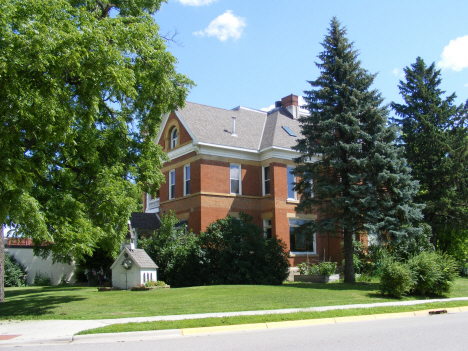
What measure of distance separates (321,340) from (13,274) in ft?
83.9

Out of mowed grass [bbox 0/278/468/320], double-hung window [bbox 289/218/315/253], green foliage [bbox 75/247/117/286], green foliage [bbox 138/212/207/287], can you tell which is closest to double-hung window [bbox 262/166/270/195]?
double-hung window [bbox 289/218/315/253]

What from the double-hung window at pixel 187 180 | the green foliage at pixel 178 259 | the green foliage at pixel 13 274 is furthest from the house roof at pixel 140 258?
the green foliage at pixel 13 274

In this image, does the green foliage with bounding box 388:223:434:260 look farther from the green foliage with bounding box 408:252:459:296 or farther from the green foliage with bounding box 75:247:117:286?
the green foliage with bounding box 75:247:117:286

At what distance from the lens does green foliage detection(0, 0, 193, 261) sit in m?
10.4

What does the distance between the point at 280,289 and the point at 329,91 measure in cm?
1006

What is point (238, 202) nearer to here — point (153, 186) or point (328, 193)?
point (328, 193)

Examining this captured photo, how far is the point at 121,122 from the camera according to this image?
51.0ft

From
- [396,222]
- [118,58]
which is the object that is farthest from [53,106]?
[396,222]

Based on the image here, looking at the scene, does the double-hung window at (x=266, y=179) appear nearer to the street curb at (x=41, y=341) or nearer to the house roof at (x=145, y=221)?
the house roof at (x=145, y=221)

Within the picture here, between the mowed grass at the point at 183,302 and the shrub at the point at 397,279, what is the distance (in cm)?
40

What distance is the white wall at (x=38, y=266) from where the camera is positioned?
97.2 feet

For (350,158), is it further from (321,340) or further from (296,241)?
(321,340)

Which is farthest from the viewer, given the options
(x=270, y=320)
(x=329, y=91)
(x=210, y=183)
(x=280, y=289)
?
(x=210, y=183)

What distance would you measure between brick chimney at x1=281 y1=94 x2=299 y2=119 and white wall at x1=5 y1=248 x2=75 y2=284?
19.2 m
